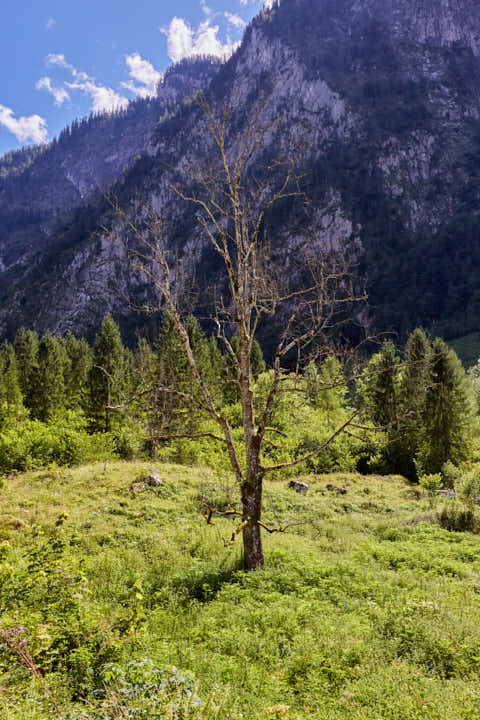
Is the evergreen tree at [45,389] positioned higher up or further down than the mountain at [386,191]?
further down

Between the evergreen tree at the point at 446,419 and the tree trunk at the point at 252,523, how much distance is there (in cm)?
2294

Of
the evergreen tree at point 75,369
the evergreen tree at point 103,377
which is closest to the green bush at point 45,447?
the evergreen tree at point 103,377

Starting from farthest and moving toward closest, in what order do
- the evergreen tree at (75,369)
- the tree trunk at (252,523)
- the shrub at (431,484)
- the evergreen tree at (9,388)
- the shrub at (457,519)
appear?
the evergreen tree at (75,369) → the evergreen tree at (9,388) → the shrub at (431,484) → the shrub at (457,519) → the tree trunk at (252,523)

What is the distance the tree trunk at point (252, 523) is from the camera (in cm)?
769

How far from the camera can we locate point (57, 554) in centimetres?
725

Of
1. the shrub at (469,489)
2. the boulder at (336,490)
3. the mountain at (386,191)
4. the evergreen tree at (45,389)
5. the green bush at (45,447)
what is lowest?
the boulder at (336,490)

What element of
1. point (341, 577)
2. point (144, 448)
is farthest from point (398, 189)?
point (341, 577)

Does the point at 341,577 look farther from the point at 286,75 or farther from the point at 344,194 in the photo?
the point at 286,75

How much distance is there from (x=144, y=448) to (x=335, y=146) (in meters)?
200

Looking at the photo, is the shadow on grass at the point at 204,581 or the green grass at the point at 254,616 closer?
the green grass at the point at 254,616

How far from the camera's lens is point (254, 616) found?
6.38 m

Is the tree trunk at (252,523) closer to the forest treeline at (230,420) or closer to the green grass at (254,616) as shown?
the green grass at (254,616)

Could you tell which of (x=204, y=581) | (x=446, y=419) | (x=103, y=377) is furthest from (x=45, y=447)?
(x=446, y=419)

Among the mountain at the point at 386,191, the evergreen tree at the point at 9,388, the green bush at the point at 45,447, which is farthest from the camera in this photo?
the mountain at the point at 386,191
